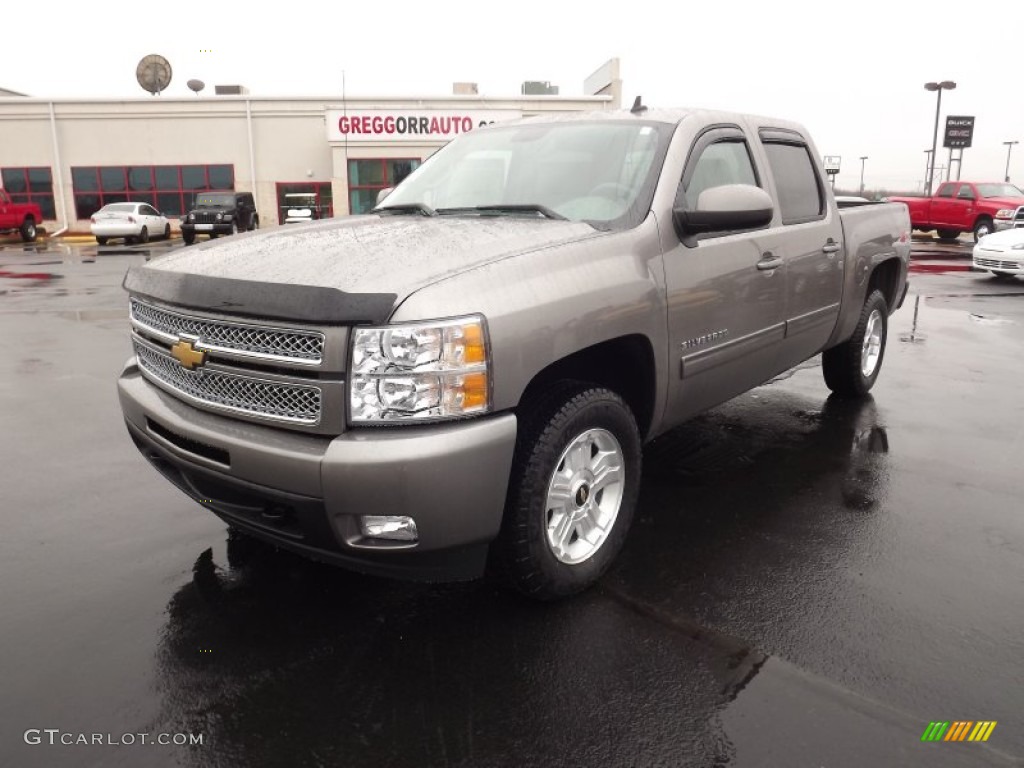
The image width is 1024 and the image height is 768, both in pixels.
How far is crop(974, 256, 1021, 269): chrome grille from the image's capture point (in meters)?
13.9

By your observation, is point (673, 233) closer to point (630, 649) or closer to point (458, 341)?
point (458, 341)

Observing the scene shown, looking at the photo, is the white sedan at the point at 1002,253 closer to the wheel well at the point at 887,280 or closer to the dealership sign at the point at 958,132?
the wheel well at the point at 887,280

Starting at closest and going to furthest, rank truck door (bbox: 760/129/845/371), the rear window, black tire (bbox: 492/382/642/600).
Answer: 1. black tire (bbox: 492/382/642/600)
2. truck door (bbox: 760/129/845/371)
3. the rear window

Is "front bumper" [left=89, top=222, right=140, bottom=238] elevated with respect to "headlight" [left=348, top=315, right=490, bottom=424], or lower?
lower

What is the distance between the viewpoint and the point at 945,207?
84.3 ft

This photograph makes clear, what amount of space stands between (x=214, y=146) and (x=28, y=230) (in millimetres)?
7987

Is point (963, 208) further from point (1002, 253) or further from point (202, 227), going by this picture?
point (202, 227)

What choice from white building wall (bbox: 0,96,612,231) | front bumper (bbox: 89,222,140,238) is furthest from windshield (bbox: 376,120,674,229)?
white building wall (bbox: 0,96,612,231)

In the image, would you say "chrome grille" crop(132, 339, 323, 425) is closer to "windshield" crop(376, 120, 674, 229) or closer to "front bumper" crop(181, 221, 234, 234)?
"windshield" crop(376, 120, 674, 229)

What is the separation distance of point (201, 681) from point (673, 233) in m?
2.51

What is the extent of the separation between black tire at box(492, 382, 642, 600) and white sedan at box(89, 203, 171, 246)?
28002 millimetres

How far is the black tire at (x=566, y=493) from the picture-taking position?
2.73 meters

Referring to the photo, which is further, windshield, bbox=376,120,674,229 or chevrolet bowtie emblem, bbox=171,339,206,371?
windshield, bbox=376,120,674,229

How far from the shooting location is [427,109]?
3166 cm
